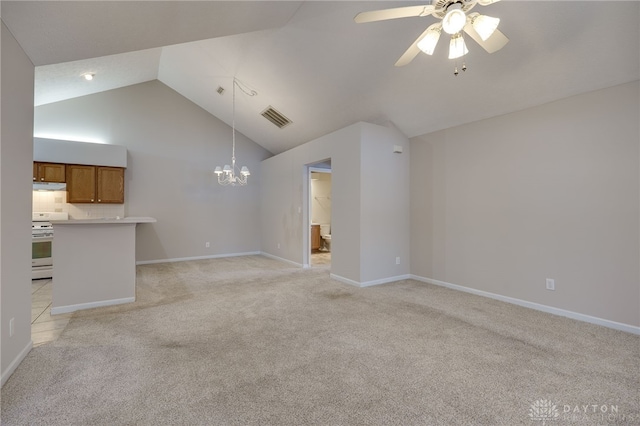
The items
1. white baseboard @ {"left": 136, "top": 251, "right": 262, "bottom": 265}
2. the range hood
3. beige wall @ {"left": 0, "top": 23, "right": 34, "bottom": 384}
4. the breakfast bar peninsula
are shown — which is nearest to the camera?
beige wall @ {"left": 0, "top": 23, "right": 34, "bottom": 384}

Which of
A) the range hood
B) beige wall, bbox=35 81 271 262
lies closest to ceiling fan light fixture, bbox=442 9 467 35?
beige wall, bbox=35 81 271 262

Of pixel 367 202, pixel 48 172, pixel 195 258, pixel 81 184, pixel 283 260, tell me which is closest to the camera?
pixel 367 202

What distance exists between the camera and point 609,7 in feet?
7.67

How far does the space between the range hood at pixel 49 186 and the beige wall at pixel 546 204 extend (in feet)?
22.6

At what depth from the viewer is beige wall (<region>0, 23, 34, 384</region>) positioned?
1910mm

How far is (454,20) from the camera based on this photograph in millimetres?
1740

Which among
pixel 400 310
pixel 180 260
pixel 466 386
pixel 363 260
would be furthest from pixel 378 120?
pixel 180 260

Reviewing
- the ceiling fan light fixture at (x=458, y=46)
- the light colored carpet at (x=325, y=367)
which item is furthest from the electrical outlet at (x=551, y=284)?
the ceiling fan light fixture at (x=458, y=46)

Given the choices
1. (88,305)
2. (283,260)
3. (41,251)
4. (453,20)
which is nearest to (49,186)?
(41,251)

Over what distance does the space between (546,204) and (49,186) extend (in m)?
8.17

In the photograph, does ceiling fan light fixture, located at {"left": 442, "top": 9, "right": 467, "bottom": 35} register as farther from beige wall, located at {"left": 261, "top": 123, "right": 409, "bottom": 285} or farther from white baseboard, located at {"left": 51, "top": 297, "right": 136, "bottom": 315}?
white baseboard, located at {"left": 51, "top": 297, "right": 136, "bottom": 315}
